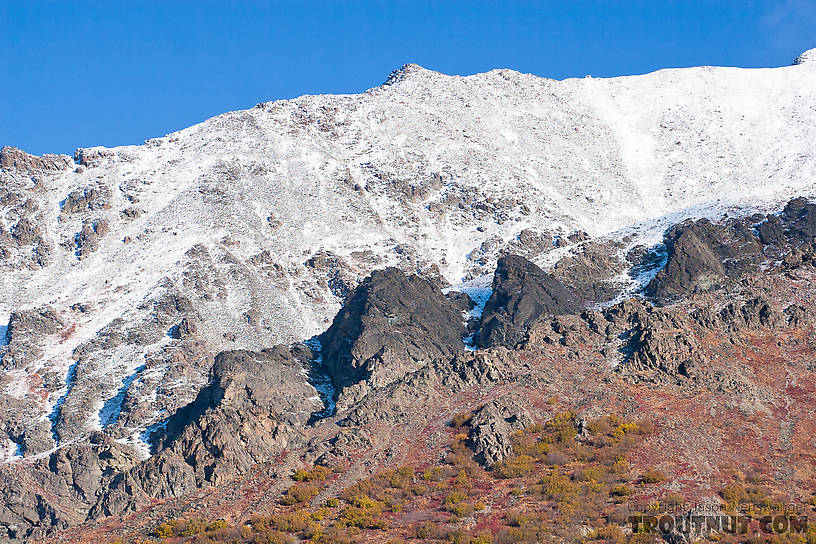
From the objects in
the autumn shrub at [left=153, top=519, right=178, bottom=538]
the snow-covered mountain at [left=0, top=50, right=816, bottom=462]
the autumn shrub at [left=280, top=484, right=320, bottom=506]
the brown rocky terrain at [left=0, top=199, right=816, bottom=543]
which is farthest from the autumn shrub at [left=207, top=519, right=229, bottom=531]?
the snow-covered mountain at [left=0, top=50, right=816, bottom=462]

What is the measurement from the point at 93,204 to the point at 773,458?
12162 centimetres

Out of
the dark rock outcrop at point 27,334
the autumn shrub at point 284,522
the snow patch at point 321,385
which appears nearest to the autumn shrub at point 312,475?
the autumn shrub at point 284,522

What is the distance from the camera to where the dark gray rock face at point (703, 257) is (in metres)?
97.0

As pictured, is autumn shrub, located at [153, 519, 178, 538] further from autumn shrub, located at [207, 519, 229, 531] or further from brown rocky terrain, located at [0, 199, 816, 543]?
autumn shrub, located at [207, 519, 229, 531]

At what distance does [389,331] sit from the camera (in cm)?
8325

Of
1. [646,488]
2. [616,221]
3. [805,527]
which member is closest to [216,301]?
[616,221]

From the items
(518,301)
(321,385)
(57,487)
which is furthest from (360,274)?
(57,487)

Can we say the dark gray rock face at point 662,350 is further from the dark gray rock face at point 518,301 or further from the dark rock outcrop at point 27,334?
the dark rock outcrop at point 27,334

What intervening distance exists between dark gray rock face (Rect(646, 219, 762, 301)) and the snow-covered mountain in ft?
33.5

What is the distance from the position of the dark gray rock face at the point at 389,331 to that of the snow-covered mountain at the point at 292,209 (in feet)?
58.4

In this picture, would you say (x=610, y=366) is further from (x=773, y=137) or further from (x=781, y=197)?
(x=773, y=137)

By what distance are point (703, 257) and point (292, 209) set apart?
67.9m

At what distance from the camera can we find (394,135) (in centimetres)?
17438

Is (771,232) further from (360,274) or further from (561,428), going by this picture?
(561,428)
